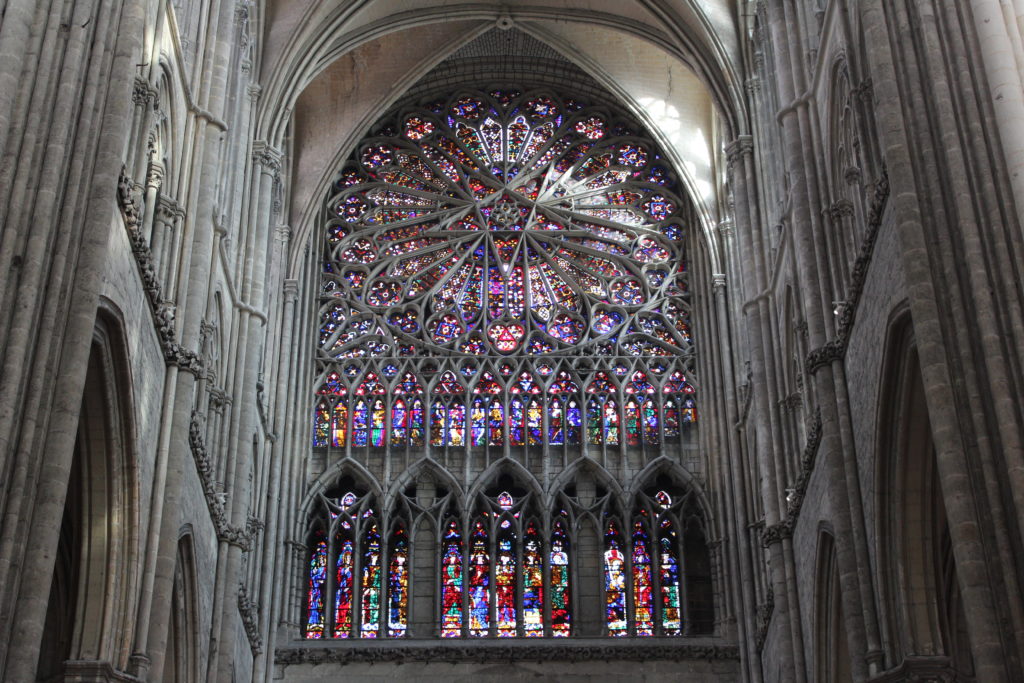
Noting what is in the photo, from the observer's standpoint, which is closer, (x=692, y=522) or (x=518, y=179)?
(x=692, y=522)

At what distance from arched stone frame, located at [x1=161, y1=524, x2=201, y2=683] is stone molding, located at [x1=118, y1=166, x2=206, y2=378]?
2005 mm

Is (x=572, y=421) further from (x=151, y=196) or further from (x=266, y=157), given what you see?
(x=151, y=196)

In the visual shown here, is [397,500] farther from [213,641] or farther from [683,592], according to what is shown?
[213,641]

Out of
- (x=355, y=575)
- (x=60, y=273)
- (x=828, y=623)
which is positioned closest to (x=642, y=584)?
(x=355, y=575)

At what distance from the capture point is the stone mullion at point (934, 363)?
11.3 m

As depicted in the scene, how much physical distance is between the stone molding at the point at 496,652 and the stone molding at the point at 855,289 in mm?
9165

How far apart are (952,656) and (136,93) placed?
32.6 ft

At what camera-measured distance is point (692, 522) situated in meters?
27.6

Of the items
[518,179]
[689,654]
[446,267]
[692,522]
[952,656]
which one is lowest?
[952,656]

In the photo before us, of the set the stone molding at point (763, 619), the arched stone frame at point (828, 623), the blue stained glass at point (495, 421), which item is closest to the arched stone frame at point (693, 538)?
the stone molding at point (763, 619)

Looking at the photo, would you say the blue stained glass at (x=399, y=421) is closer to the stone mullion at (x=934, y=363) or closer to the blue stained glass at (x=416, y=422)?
the blue stained glass at (x=416, y=422)

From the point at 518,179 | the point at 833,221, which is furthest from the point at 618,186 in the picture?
the point at 833,221

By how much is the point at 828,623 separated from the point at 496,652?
→ 8.26 meters

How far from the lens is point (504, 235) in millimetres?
30828
